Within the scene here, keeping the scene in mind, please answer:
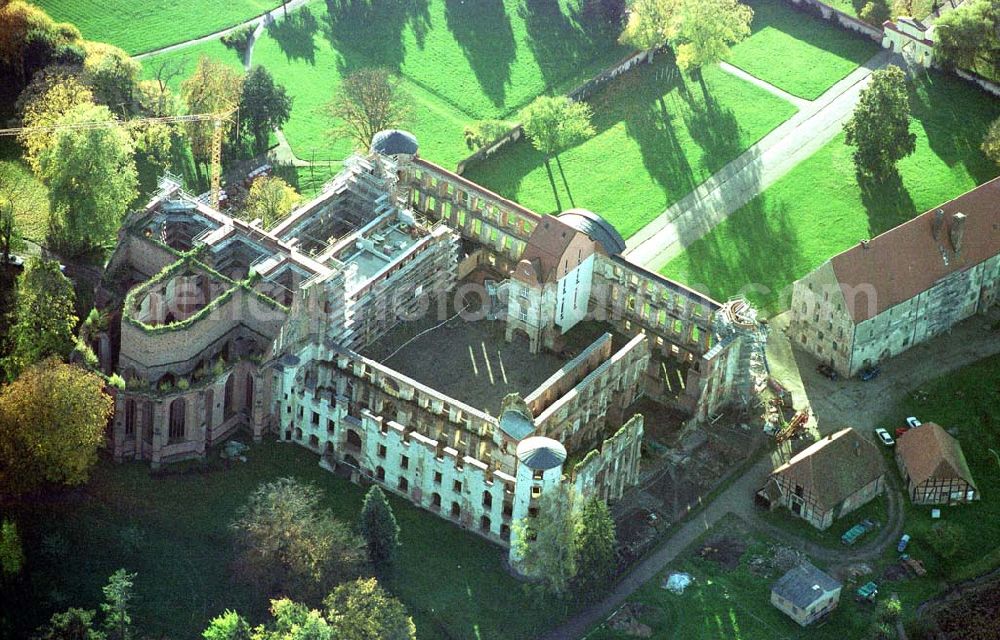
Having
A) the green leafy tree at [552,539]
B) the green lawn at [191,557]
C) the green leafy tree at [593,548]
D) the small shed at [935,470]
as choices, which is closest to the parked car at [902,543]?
the small shed at [935,470]

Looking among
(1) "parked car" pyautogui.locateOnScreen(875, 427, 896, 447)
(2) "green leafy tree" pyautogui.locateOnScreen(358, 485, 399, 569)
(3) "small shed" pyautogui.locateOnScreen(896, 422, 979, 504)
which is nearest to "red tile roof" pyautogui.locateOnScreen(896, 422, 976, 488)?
(3) "small shed" pyautogui.locateOnScreen(896, 422, 979, 504)

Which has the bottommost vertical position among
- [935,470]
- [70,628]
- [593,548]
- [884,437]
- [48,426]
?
[70,628]

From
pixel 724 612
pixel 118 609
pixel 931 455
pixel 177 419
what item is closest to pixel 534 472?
pixel 724 612

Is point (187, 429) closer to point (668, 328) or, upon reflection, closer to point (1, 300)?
point (1, 300)

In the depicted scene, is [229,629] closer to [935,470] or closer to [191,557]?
[191,557]

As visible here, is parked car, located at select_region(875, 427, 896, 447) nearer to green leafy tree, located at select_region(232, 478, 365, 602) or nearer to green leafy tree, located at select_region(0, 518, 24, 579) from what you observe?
green leafy tree, located at select_region(232, 478, 365, 602)

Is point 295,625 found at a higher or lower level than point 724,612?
lower

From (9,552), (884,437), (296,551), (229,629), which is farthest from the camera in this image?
(884,437)
